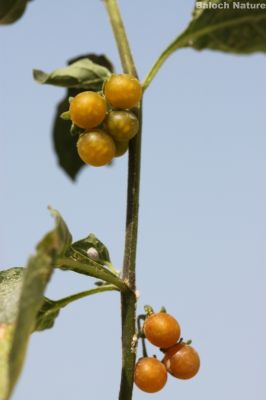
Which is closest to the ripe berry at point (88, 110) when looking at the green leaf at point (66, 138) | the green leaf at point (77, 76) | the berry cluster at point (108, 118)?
the berry cluster at point (108, 118)

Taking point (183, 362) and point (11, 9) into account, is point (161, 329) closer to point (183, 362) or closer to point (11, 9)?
point (183, 362)

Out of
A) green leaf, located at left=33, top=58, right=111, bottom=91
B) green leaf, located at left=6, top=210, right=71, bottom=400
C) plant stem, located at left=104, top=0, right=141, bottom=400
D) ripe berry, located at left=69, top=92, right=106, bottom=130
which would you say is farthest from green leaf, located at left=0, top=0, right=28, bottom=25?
green leaf, located at left=6, top=210, right=71, bottom=400

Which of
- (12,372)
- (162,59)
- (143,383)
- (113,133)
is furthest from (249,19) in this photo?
(12,372)

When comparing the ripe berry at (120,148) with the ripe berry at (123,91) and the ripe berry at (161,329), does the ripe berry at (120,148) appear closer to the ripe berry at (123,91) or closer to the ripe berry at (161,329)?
the ripe berry at (123,91)

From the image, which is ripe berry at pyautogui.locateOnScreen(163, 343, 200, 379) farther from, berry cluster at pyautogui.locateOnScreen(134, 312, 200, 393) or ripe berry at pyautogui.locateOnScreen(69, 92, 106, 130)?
ripe berry at pyautogui.locateOnScreen(69, 92, 106, 130)

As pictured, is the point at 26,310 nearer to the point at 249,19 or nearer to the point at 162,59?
the point at 162,59

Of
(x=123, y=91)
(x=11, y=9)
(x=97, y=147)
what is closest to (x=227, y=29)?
(x=123, y=91)
